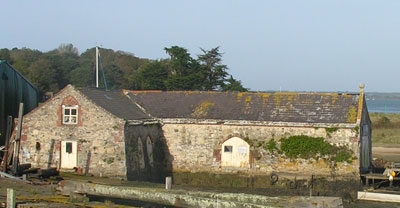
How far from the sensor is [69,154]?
31438mm

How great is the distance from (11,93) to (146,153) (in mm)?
9363

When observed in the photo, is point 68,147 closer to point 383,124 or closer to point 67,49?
point 383,124

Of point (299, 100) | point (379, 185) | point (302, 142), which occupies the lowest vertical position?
point (379, 185)

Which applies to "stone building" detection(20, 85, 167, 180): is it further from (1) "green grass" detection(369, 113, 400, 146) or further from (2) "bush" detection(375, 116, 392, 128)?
(2) "bush" detection(375, 116, 392, 128)

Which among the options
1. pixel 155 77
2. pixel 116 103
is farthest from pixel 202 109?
pixel 155 77

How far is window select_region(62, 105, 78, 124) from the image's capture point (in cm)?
3162

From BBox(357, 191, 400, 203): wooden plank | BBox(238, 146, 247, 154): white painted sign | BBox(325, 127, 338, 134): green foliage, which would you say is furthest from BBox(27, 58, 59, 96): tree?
BBox(357, 191, 400, 203): wooden plank

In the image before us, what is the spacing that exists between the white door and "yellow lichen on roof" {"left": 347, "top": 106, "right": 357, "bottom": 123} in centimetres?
1344

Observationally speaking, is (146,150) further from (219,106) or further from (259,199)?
(259,199)

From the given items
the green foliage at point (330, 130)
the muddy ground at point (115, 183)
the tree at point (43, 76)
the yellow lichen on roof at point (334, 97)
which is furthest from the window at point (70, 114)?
the tree at point (43, 76)

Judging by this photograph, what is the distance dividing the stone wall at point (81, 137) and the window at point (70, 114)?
0.24m

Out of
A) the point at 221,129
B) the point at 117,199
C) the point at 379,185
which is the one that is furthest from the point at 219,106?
the point at 117,199

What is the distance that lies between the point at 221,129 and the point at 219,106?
6.19ft

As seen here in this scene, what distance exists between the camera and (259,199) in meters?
19.9
